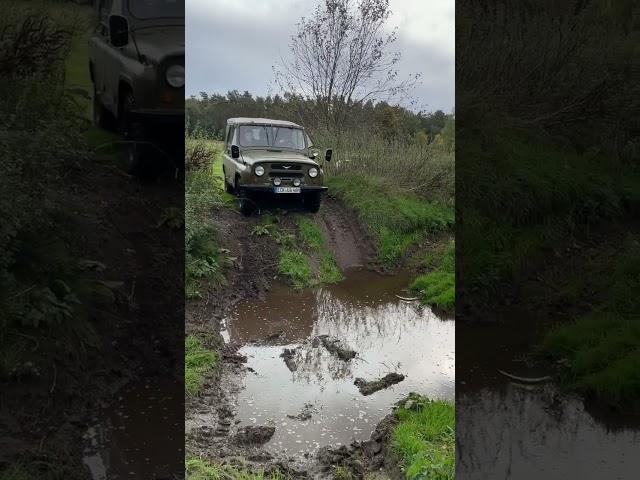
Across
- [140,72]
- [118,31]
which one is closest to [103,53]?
[118,31]

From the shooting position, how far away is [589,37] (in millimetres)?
5352

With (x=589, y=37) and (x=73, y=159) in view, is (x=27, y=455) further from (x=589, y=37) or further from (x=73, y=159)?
(x=589, y=37)

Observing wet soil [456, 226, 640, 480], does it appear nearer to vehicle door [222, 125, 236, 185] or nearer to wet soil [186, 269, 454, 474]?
wet soil [186, 269, 454, 474]

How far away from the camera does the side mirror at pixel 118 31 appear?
14.0 ft

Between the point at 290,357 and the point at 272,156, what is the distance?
Answer: 67.9 inches

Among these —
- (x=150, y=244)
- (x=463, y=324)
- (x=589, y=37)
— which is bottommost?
(x=463, y=324)

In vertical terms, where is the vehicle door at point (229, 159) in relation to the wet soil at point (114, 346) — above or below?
above

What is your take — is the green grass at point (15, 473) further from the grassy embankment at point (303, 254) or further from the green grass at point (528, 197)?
the green grass at point (528, 197)

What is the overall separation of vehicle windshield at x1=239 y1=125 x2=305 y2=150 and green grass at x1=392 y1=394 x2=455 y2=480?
244cm

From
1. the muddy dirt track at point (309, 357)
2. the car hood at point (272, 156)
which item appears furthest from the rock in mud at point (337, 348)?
the car hood at point (272, 156)

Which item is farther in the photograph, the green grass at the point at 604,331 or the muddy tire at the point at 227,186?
the muddy tire at the point at 227,186

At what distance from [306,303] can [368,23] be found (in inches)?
99.9

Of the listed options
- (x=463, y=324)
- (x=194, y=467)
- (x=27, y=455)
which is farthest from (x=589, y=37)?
(x=27, y=455)

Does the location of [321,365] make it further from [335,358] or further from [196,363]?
[196,363]
